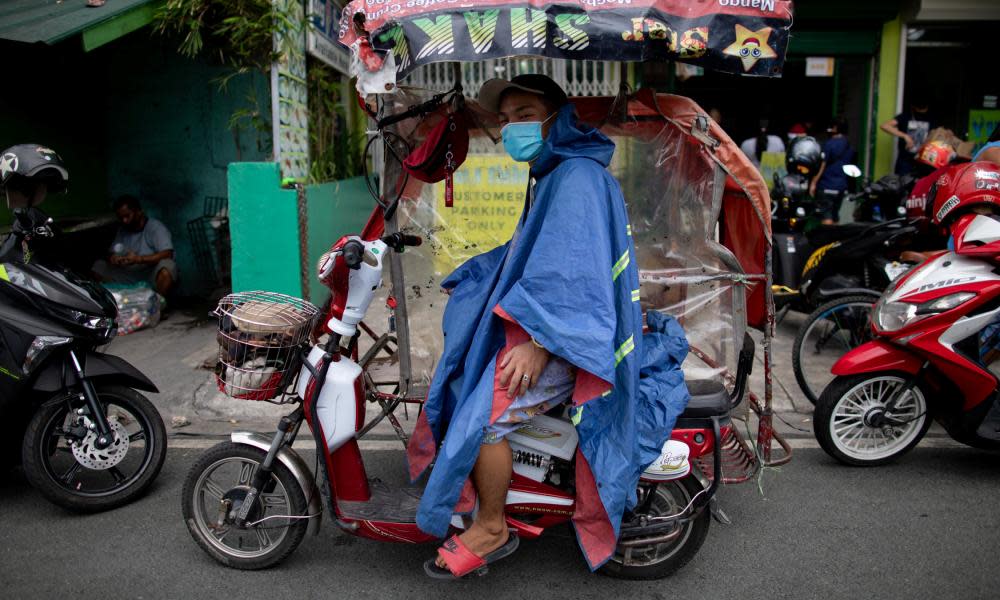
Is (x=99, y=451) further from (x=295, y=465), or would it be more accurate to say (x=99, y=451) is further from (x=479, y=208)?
(x=479, y=208)

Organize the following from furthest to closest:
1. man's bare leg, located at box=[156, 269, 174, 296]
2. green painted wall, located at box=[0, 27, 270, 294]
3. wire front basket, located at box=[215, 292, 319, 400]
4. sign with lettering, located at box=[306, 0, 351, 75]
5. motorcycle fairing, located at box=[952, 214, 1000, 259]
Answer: green painted wall, located at box=[0, 27, 270, 294] → man's bare leg, located at box=[156, 269, 174, 296] → sign with lettering, located at box=[306, 0, 351, 75] → motorcycle fairing, located at box=[952, 214, 1000, 259] → wire front basket, located at box=[215, 292, 319, 400]

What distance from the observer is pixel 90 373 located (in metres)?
3.42

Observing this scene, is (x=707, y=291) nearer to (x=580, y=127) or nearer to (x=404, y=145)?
(x=580, y=127)

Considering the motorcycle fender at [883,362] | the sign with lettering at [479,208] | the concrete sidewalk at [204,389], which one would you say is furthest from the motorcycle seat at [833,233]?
the sign with lettering at [479,208]

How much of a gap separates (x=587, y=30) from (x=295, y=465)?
189cm

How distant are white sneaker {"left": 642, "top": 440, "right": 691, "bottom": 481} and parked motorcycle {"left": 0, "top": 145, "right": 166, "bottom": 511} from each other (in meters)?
2.28

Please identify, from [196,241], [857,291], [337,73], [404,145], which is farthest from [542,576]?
[196,241]

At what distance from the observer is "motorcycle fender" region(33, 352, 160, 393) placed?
3.38 meters

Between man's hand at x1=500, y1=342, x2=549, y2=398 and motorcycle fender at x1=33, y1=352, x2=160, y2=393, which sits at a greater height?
man's hand at x1=500, y1=342, x2=549, y2=398

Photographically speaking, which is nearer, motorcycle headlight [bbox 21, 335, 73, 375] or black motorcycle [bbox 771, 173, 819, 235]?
motorcycle headlight [bbox 21, 335, 73, 375]

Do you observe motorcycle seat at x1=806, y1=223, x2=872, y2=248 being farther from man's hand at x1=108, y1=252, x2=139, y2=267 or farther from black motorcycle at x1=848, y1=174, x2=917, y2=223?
man's hand at x1=108, y1=252, x2=139, y2=267

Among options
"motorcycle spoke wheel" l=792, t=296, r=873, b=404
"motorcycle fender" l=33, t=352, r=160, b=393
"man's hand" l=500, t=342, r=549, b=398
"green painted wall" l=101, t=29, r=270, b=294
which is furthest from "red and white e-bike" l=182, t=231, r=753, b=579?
"green painted wall" l=101, t=29, r=270, b=294

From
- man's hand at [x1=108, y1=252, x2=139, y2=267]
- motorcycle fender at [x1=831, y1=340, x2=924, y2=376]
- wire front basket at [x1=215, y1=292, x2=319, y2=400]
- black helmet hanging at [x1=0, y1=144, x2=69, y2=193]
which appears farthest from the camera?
man's hand at [x1=108, y1=252, x2=139, y2=267]

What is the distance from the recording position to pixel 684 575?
304cm
